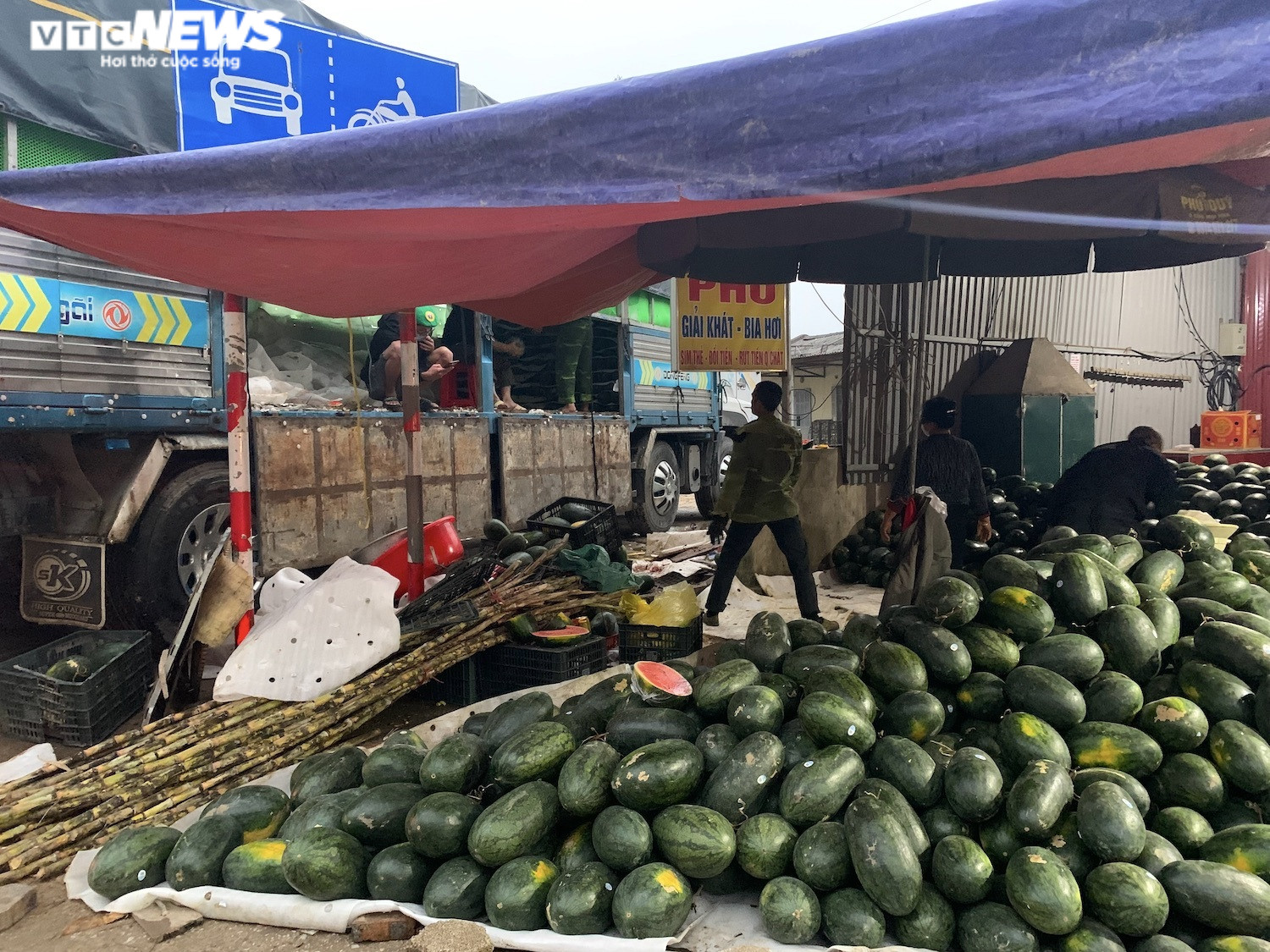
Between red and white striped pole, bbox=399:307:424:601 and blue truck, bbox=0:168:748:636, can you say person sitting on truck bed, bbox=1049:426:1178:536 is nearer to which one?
red and white striped pole, bbox=399:307:424:601

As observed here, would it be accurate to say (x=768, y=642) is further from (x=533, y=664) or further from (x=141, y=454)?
(x=141, y=454)

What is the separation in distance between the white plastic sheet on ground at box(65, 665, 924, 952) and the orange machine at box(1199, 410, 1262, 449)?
39.6ft

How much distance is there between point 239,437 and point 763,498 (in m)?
3.60

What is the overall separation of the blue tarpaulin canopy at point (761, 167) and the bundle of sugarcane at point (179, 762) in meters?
2.03

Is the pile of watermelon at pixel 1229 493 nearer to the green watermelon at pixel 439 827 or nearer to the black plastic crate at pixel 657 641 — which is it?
the black plastic crate at pixel 657 641

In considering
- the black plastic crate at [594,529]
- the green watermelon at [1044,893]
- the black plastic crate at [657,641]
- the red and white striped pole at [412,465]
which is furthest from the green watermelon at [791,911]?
the black plastic crate at [594,529]

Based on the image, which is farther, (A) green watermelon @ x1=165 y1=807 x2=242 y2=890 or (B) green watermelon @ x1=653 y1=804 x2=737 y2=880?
(A) green watermelon @ x1=165 y1=807 x2=242 y2=890

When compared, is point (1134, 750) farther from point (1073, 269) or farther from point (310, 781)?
point (1073, 269)

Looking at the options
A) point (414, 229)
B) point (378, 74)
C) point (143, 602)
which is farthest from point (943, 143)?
point (378, 74)

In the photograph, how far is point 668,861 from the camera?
2.44m

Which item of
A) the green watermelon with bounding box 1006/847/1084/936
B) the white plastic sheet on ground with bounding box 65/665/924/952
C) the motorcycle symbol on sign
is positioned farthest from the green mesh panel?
the green watermelon with bounding box 1006/847/1084/936

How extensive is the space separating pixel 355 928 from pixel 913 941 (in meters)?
1.70

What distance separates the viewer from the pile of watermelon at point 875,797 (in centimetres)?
218

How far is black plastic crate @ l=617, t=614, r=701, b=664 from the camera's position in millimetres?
4445
